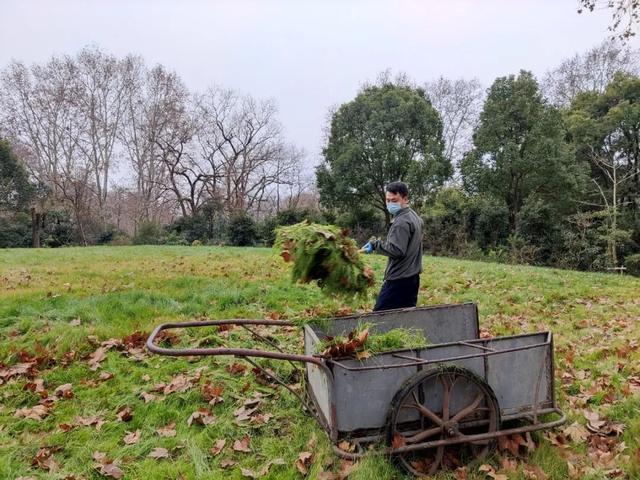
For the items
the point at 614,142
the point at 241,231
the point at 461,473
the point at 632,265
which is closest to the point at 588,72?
the point at 614,142

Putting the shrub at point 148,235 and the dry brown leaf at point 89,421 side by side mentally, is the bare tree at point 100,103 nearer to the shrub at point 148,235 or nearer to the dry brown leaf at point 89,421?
the shrub at point 148,235

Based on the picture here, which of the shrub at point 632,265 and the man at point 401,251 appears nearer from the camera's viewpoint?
the man at point 401,251

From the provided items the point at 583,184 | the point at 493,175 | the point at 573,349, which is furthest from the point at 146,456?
the point at 583,184

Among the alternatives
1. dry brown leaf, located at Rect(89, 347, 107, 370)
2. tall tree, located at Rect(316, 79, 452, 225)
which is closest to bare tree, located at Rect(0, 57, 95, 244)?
tall tree, located at Rect(316, 79, 452, 225)

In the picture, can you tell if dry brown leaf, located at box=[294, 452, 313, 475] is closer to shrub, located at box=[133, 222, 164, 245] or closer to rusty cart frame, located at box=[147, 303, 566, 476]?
rusty cart frame, located at box=[147, 303, 566, 476]

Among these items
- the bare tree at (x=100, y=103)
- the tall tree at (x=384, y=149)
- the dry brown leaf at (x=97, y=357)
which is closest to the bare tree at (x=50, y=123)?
the bare tree at (x=100, y=103)

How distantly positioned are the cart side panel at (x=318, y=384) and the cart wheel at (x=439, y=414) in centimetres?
45

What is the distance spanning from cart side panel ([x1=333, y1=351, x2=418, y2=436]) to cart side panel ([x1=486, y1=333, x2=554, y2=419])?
658 millimetres

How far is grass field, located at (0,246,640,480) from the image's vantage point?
3.16m

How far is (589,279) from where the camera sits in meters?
10.9

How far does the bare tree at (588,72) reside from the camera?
24.8 metres

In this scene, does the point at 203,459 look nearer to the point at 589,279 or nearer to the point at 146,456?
the point at 146,456

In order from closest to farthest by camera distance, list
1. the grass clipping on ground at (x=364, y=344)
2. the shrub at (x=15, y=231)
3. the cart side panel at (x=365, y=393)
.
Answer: the cart side panel at (x=365, y=393)
the grass clipping on ground at (x=364, y=344)
the shrub at (x=15, y=231)

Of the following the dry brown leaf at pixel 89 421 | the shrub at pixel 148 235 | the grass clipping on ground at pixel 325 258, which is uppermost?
the shrub at pixel 148 235
